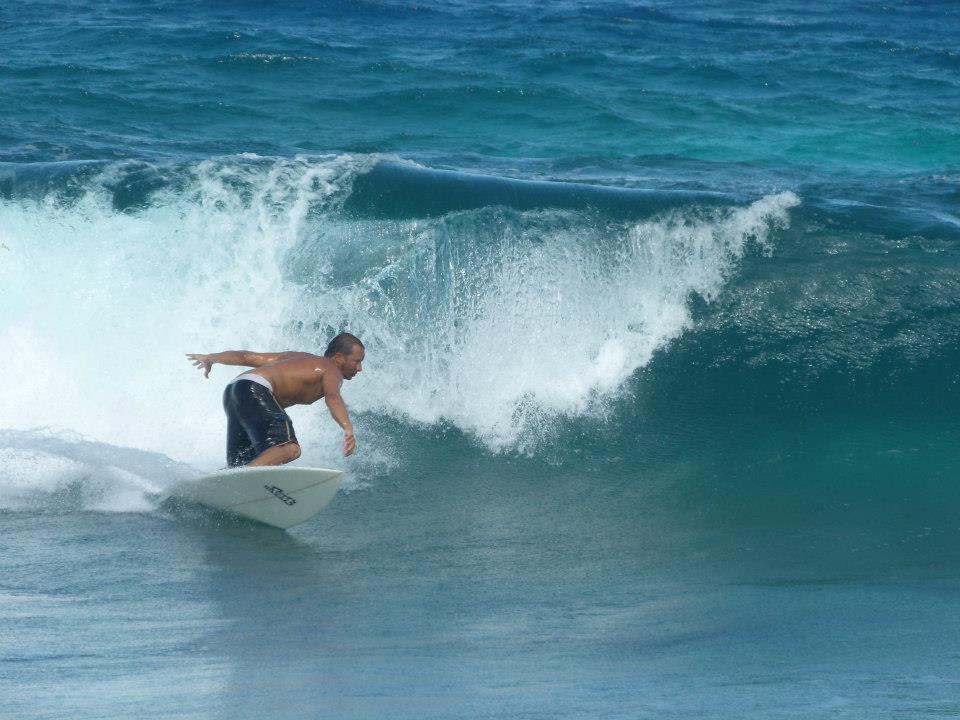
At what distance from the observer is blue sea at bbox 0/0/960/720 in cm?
471

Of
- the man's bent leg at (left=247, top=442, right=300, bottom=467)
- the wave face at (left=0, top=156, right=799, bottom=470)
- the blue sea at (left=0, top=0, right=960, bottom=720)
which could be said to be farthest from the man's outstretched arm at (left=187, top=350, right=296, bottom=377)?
the wave face at (left=0, top=156, right=799, bottom=470)

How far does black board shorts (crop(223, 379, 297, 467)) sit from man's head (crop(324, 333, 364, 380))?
17.3 inches

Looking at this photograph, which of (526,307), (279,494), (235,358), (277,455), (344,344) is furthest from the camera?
(526,307)

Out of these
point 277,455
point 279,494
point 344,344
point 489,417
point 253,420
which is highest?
point 344,344

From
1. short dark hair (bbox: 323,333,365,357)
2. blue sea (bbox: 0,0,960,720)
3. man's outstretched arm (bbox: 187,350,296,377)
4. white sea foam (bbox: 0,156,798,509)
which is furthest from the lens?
white sea foam (bbox: 0,156,798,509)

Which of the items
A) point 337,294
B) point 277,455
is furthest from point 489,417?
point 277,455

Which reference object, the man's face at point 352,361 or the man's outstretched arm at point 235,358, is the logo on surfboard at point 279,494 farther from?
the man's outstretched arm at point 235,358

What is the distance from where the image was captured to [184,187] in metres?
10.3

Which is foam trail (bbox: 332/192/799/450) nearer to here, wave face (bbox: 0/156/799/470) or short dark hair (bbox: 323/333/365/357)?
wave face (bbox: 0/156/799/470)

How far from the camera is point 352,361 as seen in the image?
6926 mm

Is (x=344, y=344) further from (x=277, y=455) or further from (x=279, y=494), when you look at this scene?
(x=279, y=494)

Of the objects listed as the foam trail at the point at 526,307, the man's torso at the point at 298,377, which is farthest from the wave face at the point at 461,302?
the man's torso at the point at 298,377

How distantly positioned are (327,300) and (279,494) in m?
3.20

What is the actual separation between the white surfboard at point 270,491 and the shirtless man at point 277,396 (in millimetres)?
173
